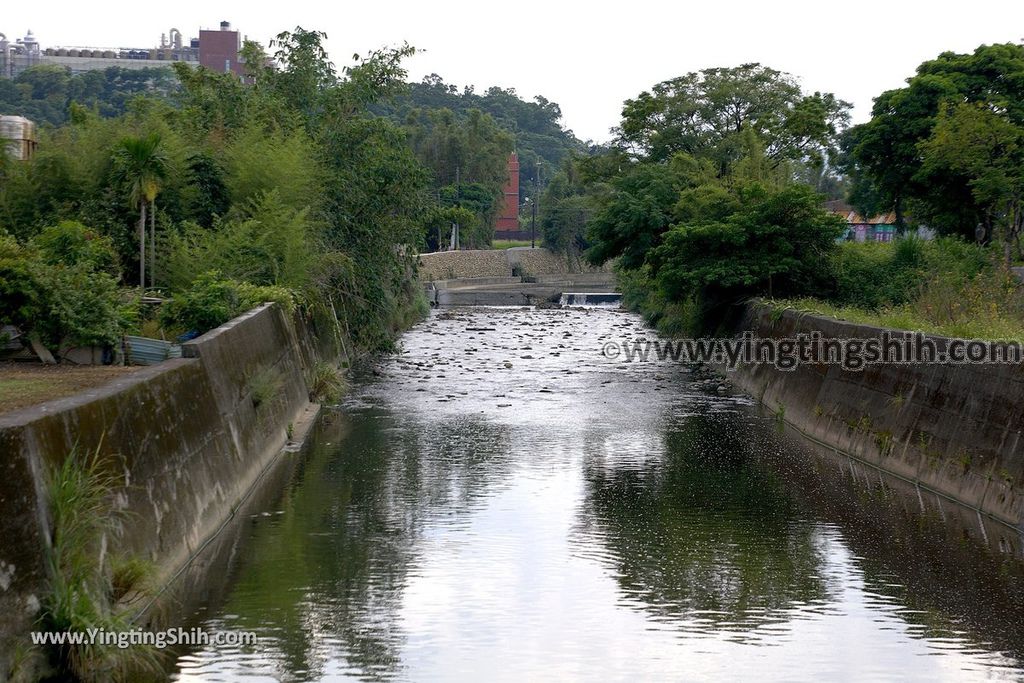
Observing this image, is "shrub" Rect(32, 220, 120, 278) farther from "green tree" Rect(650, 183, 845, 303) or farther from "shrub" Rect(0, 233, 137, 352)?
"green tree" Rect(650, 183, 845, 303)

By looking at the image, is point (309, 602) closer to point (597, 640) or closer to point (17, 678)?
point (597, 640)

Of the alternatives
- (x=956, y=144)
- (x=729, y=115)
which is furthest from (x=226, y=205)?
(x=729, y=115)

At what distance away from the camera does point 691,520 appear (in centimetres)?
1636

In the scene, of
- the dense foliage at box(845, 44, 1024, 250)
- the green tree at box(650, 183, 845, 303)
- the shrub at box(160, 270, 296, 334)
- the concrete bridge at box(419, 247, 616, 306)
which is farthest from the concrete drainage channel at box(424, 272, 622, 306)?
the shrub at box(160, 270, 296, 334)

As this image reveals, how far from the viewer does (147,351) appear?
56.6ft

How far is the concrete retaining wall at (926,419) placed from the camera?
15.4 metres

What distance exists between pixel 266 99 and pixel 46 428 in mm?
27665

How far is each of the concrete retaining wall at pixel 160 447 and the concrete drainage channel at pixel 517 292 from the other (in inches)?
2040

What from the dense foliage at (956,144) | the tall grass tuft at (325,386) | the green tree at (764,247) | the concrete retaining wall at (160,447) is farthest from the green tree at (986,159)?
the concrete retaining wall at (160,447)

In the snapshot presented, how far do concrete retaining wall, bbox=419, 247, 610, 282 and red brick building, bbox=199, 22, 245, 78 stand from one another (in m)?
76.1

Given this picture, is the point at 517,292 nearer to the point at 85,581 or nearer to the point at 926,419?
the point at 926,419

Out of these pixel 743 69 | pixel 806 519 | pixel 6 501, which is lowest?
pixel 806 519

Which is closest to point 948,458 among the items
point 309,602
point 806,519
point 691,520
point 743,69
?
point 806,519

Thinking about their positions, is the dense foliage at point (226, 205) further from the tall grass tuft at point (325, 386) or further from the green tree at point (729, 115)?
the green tree at point (729, 115)
